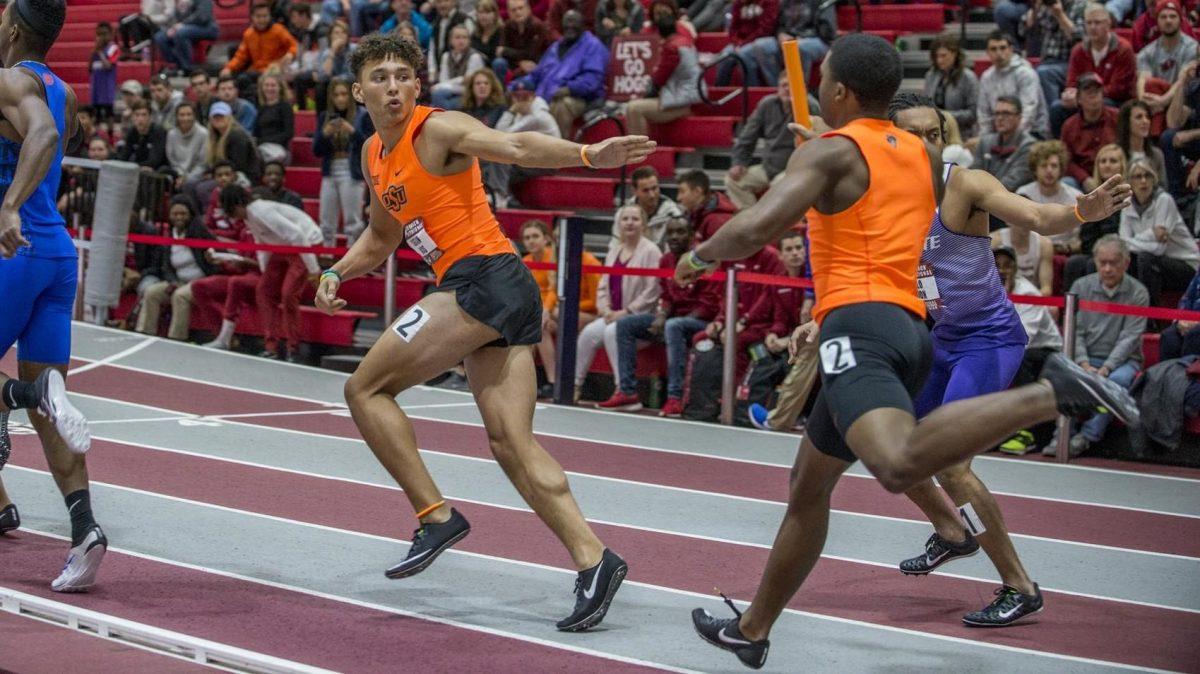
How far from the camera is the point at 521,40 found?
15.5 metres

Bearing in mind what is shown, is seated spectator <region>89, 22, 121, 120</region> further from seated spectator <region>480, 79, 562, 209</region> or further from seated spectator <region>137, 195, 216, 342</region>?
seated spectator <region>480, 79, 562, 209</region>

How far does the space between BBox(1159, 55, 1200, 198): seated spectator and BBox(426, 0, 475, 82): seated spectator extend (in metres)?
7.06

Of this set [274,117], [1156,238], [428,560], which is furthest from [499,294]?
[274,117]

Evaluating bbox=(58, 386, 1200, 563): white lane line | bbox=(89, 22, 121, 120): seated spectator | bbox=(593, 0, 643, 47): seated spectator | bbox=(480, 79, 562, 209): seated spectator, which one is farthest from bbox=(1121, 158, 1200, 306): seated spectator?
bbox=(89, 22, 121, 120): seated spectator

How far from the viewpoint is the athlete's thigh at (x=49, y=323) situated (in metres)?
5.86

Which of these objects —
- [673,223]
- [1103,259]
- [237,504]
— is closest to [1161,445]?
[1103,259]

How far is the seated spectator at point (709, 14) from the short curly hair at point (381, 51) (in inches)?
400

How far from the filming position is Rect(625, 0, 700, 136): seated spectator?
14.0 meters

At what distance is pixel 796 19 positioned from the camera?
13906 millimetres

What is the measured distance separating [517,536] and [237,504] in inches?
58.9

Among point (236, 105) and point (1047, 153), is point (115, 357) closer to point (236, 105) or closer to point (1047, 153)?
point (236, 105)

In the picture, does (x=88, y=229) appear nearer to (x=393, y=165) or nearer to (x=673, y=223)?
(x=673, y=223)

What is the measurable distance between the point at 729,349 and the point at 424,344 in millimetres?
5467

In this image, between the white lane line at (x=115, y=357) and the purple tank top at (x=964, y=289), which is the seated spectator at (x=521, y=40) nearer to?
the white lane line at (x=115, y=357)
